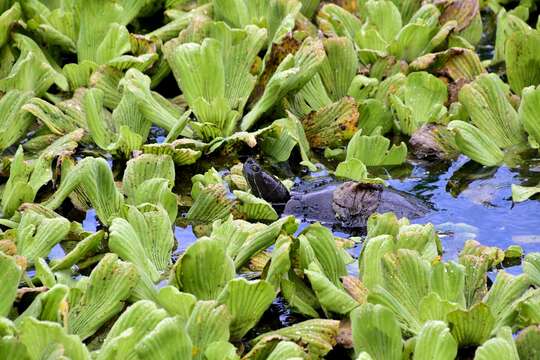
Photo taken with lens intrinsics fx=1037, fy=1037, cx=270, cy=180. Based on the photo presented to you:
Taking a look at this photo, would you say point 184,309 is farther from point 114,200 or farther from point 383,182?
point 383,182

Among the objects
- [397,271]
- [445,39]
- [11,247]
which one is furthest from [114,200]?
[445,39]

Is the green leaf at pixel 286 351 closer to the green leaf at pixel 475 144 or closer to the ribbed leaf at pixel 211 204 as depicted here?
the ribbed leaf at pixel 211 204

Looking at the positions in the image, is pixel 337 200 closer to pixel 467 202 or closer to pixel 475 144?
pixel 467 202

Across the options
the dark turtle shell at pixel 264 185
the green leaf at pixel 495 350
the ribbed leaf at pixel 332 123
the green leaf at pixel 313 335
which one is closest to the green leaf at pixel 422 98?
the ribbed leaf at pixel 332 123

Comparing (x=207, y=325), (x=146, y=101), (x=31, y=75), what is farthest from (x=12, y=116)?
(x=207, y=325)

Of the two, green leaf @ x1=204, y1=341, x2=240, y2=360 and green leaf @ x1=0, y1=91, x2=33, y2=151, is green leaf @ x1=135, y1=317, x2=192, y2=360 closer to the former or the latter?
green leaf @ x1=204, y1=341, x2=240, y2=360

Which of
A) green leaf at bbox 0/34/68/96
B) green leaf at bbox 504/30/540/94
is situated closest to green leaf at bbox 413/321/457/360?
green leaf at bbox 504/30/540/94
